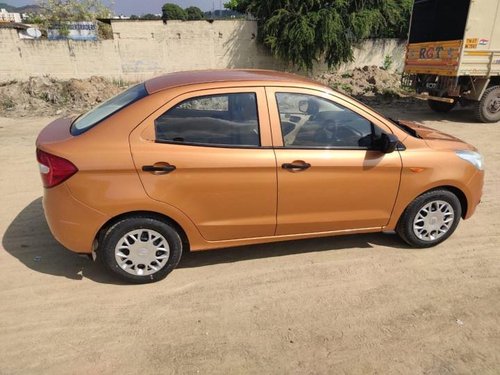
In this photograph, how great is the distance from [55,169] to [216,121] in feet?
4.20

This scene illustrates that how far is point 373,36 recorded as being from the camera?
18.2 metres

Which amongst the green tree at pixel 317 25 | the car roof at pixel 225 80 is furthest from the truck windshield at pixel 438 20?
the car roof at pixel 225 80

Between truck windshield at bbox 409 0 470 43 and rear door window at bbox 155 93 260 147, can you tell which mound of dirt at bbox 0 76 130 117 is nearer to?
rear door window at bbox 155 93 260 147

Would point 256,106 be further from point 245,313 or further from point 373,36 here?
point 373,36

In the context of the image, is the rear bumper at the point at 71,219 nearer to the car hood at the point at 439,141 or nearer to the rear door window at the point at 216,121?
the rear door window at the point at 216,121

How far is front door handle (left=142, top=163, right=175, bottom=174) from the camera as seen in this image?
9.72 feet

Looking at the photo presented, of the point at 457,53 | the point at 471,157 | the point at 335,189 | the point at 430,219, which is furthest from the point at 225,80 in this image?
the point at 457,53

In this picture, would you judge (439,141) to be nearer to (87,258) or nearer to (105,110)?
(105,110)

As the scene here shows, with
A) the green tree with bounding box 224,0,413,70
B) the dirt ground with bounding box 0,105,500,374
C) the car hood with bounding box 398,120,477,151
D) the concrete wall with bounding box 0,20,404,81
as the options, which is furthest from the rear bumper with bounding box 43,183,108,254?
the concrete wall with bounding box 0,20,404,81

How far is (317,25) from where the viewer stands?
615 inches

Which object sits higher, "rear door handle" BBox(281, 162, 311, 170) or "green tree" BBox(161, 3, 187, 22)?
"green tree" BBox(161, 3, 187, 22)

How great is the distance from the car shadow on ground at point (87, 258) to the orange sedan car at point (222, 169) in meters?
0.35

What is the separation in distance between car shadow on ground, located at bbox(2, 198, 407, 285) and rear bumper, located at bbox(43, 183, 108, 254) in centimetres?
48

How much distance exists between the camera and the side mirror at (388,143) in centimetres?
326
